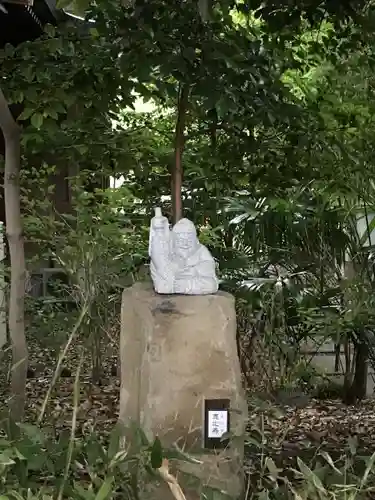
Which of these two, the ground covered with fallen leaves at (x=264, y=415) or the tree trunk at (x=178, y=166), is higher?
the tree trunk at (x=178, y=166)

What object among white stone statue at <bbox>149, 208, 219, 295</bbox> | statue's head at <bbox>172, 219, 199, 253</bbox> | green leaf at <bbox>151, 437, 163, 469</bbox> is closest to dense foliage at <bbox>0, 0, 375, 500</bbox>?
green leaf at <bbox>151, 437, 163, 469</bbox>

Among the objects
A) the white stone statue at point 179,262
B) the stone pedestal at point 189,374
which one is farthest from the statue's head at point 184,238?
the stone pedestal at point 189,374

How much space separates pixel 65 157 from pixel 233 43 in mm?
967

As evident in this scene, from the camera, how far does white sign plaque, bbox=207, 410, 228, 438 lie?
2506 millimetres

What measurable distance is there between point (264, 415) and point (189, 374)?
2.56 ft

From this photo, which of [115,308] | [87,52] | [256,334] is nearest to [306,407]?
[256,334]

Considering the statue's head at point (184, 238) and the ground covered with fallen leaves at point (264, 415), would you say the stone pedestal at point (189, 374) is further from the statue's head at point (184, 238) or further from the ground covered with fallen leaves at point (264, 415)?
the ground covered with fallen leaves at point (264, 415)

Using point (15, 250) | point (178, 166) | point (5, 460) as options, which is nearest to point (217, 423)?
point (5, 460)

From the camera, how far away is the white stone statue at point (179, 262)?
2.58 m

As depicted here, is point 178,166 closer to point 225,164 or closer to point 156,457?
point 225,164

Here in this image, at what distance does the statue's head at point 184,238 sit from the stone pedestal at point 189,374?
19cm

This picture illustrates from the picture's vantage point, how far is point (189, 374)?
253 cm

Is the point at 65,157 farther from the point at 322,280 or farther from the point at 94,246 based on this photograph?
the point at 322,280

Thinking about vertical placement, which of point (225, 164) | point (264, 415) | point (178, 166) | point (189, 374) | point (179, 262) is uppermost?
point (225, 164)
